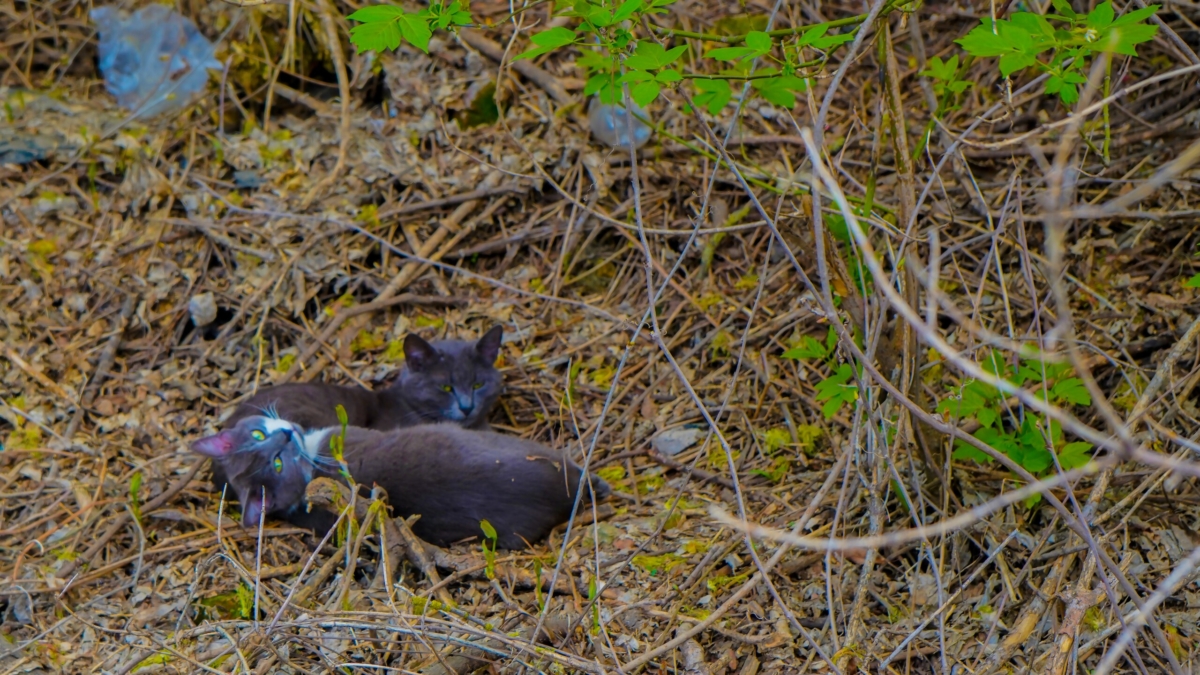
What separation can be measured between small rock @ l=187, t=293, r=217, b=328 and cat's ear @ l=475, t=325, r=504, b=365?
1330 millimetres

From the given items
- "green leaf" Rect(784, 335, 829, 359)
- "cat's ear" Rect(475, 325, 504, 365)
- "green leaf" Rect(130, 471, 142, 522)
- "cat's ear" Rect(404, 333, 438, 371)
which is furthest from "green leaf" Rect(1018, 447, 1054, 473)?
"green leaf" Rect(130, 471, 142, 522)

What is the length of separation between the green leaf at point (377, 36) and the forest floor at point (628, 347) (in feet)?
2.39

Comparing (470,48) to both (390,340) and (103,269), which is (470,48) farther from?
(103,269)

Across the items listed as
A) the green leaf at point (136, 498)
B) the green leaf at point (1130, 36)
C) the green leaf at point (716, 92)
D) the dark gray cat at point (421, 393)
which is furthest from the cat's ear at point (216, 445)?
the green leaf at point (1130, 36)

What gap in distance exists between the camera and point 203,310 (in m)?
4.54

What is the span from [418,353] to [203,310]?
1.12 metres

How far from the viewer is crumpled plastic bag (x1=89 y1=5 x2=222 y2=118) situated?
5504mm

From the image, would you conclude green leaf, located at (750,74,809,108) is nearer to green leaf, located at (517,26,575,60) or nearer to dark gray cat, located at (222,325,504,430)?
green leaf, located at (517,26,575,60)

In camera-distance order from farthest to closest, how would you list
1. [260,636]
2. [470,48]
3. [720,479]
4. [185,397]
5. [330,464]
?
[470,48] → [185,397] → [330,464] → [720,479] → [260,636]

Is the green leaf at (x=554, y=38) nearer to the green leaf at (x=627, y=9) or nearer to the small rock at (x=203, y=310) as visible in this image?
the green leaf at (x=627, y=9)

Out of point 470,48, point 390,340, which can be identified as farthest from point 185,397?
point 470,48

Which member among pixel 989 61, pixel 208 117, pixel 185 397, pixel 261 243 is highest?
pixel 989 61

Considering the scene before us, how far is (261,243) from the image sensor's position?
4.74 m

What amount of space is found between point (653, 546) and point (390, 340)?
6.21ft
